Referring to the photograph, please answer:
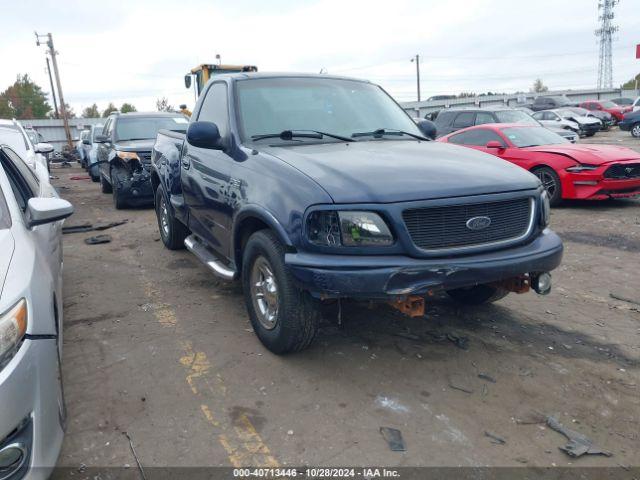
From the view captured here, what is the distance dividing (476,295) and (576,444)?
1.82 m

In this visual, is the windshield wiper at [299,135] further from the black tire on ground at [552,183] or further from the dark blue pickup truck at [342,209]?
the black tire on ground at [552,183]

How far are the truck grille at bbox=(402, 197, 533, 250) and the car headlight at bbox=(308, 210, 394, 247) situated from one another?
151 mm

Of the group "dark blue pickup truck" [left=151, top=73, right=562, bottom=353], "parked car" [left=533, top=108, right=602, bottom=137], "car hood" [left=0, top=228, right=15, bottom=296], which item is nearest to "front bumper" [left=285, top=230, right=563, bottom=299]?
"dark blue pickup truck" [left=151, top=73, right=562, bottom=353]

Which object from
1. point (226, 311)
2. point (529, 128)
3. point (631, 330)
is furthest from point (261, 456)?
point (529, 128)

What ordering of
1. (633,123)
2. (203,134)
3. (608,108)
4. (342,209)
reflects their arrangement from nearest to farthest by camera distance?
(342,209) < (203,134) < (633,123) < (608,108)

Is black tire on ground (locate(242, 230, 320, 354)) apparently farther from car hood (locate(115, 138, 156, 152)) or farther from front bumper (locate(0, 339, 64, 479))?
car hood (locate(115, 138, 156, 152))

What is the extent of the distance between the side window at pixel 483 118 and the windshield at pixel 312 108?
9207 millimetres

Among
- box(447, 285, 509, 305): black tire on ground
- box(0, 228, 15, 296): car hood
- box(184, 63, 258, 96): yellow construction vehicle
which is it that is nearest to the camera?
box(0, 228, 15, 296): car hood

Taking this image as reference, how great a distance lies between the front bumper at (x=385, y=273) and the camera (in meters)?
A: 2.93

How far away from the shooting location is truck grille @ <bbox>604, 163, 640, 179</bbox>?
837 centimetres

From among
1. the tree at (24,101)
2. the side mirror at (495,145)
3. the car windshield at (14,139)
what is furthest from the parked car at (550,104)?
the tree at (24,101)

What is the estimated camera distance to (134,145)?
9.85m

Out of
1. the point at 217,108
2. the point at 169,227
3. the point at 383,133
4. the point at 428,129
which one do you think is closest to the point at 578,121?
the point at 428,129

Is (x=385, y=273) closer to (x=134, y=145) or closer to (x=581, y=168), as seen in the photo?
(x=581, y=168)
